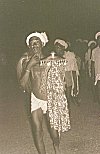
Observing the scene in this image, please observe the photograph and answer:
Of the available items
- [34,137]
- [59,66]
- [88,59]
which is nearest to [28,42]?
[59,66]

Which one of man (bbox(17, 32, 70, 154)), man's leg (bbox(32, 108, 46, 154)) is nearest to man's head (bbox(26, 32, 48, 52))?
man (bbox(17, 32, 70, 154))

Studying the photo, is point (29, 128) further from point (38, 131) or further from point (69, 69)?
point (69, 69)

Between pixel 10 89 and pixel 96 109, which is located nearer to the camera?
pixel 10 89

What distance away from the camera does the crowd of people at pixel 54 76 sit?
1.82m

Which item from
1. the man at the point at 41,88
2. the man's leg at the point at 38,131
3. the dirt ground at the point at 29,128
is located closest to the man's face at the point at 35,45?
the man at the point at 41,88

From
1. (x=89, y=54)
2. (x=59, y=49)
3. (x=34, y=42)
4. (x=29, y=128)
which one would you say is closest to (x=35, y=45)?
(x=34, y=42)

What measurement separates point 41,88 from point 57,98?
0.31 feet

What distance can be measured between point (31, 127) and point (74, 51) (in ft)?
1.41

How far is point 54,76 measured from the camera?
72.7 inches

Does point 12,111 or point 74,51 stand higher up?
point 74,51

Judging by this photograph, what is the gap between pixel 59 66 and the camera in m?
1.85

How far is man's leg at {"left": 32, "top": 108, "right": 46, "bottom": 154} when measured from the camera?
1891 millimetres

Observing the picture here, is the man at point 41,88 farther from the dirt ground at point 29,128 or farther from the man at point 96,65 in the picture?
the man at point 96,65

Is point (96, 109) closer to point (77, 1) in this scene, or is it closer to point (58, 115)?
point (58, 115)
